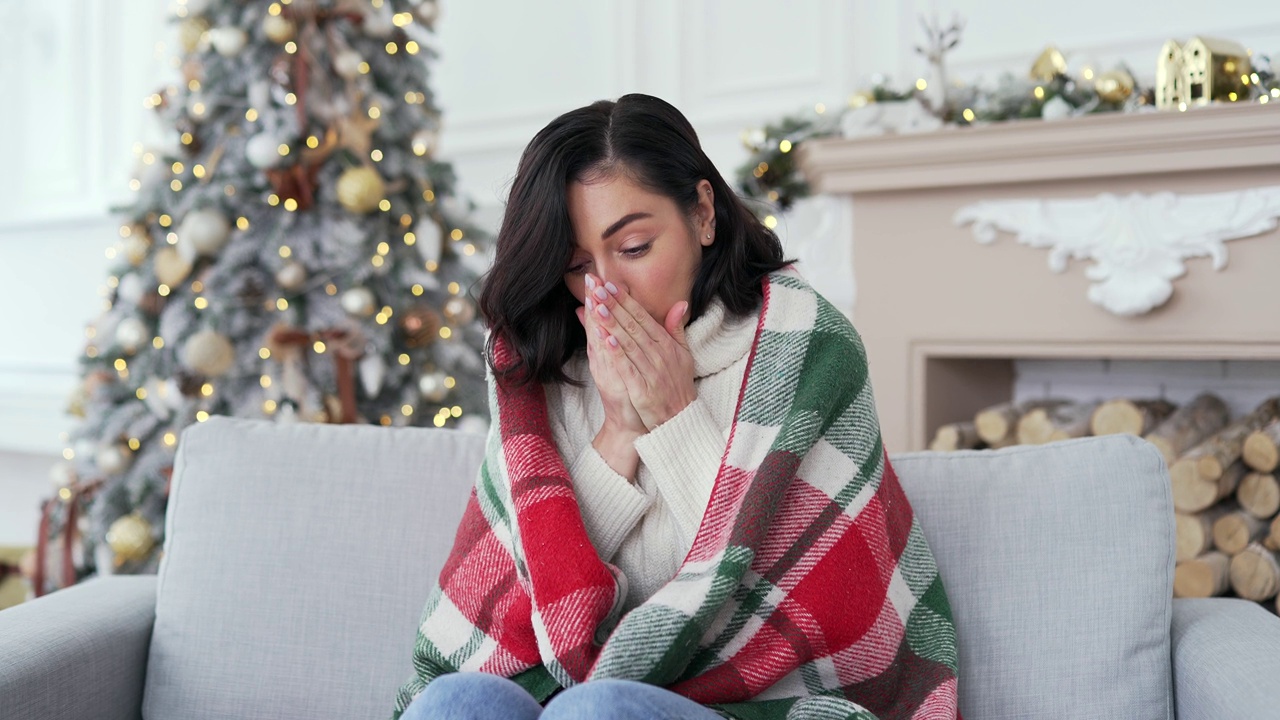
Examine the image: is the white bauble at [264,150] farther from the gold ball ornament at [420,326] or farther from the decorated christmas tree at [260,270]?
the gold ball ornament at [420,326]

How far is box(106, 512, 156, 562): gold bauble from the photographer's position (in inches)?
102

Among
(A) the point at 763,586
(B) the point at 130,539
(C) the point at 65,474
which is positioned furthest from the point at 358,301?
(A) the point at 763,586

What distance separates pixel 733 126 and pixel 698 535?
2.11 meters

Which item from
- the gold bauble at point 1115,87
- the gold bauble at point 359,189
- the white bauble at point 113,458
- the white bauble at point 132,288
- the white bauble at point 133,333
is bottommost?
the white bauble at point 113,458

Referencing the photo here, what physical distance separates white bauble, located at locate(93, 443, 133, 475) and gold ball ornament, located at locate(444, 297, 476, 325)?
0.85 meters

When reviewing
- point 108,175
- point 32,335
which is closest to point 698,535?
A: point 108,175

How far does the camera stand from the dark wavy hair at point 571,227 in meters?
1.40

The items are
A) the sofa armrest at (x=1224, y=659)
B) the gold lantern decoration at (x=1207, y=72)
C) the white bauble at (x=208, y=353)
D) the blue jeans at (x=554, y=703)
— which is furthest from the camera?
the white bauble at (x=208, y=353)

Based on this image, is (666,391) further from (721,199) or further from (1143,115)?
(1143,115)

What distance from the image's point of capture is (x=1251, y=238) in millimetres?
2205

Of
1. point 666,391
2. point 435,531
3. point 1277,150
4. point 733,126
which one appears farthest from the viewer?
point 733,126

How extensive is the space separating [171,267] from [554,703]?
76.2 inches

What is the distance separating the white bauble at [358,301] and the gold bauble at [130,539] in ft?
2.37

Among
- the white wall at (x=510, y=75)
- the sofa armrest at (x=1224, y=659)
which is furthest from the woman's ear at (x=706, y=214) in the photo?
the white wall at (x=510, y=75)
